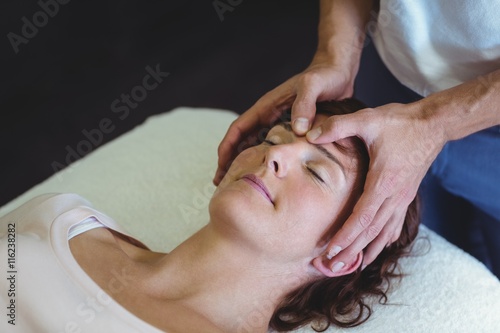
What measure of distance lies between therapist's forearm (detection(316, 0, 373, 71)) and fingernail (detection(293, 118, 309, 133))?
0.22 meters

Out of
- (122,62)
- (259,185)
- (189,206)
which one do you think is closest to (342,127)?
(259,185)

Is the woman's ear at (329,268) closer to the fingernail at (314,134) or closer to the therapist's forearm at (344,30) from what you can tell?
the fingernail at (314,134)

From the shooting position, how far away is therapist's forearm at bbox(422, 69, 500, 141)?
1.20 meters

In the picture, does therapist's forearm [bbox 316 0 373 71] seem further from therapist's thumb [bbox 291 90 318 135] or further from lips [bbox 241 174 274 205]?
lips [bbox 241 174 274 205]

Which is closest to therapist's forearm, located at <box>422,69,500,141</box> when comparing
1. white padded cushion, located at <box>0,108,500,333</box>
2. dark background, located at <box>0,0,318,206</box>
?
white padded cushion, located at <box>0,108,500,333</box>

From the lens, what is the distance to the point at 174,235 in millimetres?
1597

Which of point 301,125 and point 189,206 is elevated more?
point 301,125

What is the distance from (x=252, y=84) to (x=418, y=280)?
1.54 m

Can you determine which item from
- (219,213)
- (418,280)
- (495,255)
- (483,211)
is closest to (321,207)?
(219,213)

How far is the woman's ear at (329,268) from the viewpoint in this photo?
1.30m

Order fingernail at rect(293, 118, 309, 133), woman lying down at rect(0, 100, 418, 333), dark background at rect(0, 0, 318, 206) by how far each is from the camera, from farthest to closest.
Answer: dark background at rect(0, 0, 318, 206)
fingernail at rect(293, 118, 309, 133)
woman lying down at rect(0, 100, 418, 333)

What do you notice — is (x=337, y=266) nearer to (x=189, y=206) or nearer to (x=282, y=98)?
(x=282, y=98)

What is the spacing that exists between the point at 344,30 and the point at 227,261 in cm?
57

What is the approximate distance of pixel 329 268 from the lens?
1293mm
